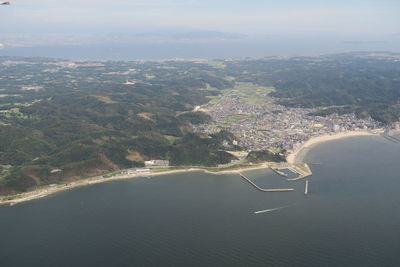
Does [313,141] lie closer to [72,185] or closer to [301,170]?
[301,170]

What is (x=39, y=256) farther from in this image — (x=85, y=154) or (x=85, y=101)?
(x=85, y=101)

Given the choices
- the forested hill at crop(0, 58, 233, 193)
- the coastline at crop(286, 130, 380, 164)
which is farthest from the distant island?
the coastline at crop(286, 130, 380, 164)

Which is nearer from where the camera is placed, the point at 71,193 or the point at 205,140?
the point at 71,193

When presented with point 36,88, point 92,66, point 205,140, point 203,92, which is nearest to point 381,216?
point 205,140

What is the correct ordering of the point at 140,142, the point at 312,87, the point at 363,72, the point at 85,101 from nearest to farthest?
the point at 140,142 → the point at 85,101 → the point at 312,87 → the point at 363,72

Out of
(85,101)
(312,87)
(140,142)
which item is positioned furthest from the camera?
(312,87)

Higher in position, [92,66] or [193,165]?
[92,66]
